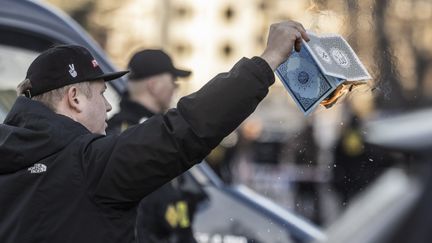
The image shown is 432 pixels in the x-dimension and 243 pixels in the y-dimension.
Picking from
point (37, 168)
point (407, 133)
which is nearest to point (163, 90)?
point (37, 168)

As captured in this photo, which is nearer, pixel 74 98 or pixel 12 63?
pixel 74 98

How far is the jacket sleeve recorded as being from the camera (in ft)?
12.0

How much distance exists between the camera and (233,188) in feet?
22.3

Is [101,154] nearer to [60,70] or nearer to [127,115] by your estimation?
[60,70]

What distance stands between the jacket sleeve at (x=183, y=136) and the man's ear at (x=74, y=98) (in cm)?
30

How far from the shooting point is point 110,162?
368 centimetres

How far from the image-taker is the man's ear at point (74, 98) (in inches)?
156

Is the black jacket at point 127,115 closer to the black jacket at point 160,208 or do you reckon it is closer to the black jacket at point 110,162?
the black jacket at point 160,208

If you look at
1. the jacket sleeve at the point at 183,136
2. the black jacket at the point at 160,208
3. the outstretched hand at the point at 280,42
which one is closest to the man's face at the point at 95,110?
the jacket sleeve at the point at 183,136

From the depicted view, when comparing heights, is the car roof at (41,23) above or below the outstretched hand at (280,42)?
below

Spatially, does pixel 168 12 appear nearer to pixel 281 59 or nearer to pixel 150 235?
pixel 150 235

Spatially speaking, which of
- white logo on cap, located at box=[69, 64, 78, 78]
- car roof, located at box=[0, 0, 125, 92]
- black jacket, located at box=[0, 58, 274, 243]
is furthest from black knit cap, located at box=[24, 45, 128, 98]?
car roof, located at box=[0, 0, 125, 92]

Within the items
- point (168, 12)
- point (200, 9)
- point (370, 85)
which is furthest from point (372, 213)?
point (200, 9)

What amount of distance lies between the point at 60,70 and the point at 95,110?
6.9 inches
